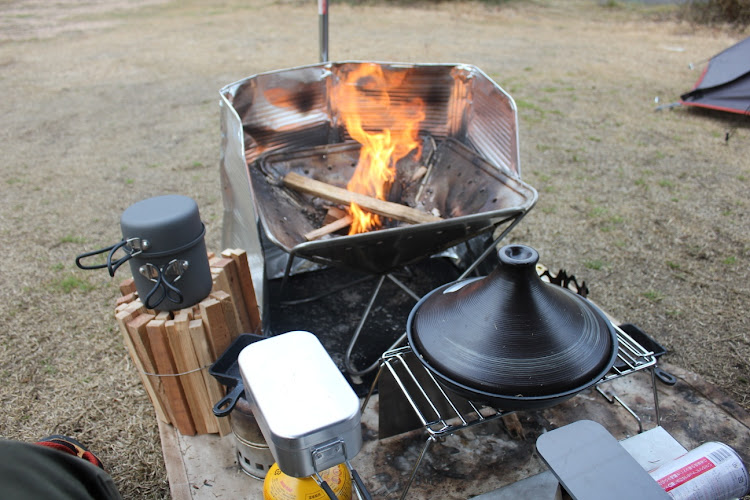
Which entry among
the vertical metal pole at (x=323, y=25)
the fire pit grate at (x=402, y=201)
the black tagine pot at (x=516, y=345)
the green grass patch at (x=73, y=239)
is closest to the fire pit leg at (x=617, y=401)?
the black tagine pot at (x=516, y=345)

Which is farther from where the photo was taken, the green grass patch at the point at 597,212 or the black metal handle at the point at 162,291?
the green grass patch at the point at 597,212

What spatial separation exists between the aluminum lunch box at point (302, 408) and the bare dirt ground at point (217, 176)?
3.45ft

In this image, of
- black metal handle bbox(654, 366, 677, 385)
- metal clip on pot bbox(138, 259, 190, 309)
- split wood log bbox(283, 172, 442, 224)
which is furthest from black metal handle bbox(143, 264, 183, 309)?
black metal handle bbox(654, 366, 677, 385)

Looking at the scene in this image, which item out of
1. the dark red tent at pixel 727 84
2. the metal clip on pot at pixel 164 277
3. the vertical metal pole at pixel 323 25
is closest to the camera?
the metal clip on pot at pixel 164 277

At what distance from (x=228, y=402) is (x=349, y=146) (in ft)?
6.50

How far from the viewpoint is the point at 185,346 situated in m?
2.00

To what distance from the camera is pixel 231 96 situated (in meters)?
2.84

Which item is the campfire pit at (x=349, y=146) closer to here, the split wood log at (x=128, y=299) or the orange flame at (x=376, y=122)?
the orange flame at (x=376, y=122)

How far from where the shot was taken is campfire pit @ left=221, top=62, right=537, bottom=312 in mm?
2699

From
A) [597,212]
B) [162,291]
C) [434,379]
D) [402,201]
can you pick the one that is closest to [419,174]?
[402,201]

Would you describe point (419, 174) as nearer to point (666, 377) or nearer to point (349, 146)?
point (349, 146)

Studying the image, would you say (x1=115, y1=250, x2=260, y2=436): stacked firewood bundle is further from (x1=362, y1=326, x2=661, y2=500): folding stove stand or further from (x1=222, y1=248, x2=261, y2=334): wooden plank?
(x1=362, y1=326, x2=661, y2=500): folding stove stand

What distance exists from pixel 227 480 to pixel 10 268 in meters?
2.66

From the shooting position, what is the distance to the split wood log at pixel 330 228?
9.21ft
